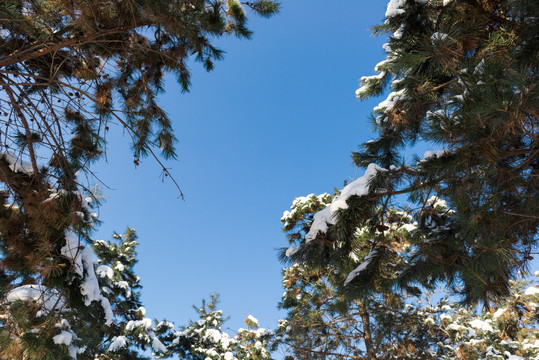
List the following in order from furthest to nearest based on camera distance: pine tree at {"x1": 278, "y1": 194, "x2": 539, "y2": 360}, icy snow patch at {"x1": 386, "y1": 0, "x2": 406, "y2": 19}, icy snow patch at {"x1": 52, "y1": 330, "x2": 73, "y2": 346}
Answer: pine tree at {"x1": 278, "y1": 194, "x2": 539, "y2": 360} → icy snow patch at {"x1": 386, "y1": 0, "x2": 406, "y2": 19} → icy snow patch at {"x1": 52, "y1": 330, "x2": 73, "y2": 346}

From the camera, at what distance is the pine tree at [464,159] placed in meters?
2.47

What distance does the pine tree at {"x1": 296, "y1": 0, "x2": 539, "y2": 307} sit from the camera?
247 centimetres

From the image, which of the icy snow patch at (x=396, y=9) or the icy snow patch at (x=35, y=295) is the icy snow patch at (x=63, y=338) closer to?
the icy snow patch at (x=35, y=295)

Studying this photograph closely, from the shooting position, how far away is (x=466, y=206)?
317 cm

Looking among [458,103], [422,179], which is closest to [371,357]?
[422,179]

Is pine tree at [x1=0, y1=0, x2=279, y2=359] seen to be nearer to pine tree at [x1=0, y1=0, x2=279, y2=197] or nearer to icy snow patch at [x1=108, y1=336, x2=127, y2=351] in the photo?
pine tree at [x1=0, y1=0, x2=279, y2=197]

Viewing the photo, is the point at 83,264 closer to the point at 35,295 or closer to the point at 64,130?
the point at 35,295

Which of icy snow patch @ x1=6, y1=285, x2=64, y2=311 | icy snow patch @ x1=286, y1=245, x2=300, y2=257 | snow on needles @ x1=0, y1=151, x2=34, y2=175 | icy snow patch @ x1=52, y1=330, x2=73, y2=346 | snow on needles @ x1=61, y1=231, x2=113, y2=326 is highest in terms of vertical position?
snow on needles @ x1=0, y1=151, x2=34, y2=175

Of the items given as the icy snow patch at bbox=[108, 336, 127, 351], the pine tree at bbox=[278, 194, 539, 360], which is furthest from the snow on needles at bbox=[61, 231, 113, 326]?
the icy snow patch at bbox=[108, 336, 127, 351]

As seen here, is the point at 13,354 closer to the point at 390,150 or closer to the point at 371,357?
the point at 390,150

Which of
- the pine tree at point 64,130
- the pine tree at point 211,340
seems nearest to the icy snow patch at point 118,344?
the pine tree at point 211,340

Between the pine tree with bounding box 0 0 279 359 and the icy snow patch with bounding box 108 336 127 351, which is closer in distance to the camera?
A: the pine tree with bounding box 0 0 279 359

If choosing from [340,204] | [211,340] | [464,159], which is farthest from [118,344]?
[464,159]

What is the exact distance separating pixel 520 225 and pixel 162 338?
15.4 meters
